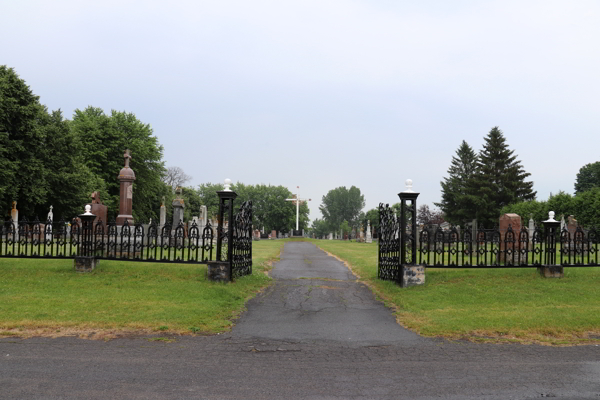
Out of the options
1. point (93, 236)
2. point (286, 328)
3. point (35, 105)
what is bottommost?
point (286, 328)

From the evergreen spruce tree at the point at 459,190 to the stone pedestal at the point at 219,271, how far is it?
43.6m

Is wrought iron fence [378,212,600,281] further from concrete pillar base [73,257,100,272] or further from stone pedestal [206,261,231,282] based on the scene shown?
concrete pillar base [73,257,100,272]

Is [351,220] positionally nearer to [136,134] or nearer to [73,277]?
[136,134]

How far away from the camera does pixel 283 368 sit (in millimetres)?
5340

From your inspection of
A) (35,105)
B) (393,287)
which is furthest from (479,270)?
(35,105)

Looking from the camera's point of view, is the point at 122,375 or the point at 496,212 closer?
the point at 122,375

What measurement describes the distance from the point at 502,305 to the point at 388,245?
12.8ft

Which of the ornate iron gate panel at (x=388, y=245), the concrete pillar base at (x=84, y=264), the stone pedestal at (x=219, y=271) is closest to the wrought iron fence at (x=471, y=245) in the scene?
the ornate iron gate panel at (x=388, y=245)

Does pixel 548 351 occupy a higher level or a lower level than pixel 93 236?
lower

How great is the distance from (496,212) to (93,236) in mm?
48198

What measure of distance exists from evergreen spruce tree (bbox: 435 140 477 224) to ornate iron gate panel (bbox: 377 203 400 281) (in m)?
40.0

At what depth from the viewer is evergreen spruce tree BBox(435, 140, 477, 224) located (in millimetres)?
52000

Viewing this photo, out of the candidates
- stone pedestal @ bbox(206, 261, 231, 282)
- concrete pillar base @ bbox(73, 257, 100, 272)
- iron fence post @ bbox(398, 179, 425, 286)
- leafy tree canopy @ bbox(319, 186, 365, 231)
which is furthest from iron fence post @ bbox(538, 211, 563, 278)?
leafy tree canopy @ bbox(319, 186, 365, 231)

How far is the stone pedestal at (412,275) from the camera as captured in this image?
1127 cm
